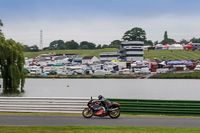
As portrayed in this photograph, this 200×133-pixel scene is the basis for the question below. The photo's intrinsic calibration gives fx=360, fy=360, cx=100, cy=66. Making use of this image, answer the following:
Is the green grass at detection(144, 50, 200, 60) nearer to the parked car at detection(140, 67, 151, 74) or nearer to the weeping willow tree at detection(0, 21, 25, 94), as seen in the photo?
the parked car at detection(140, 67, 151, 74)

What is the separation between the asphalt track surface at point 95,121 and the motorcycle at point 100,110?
24 cm

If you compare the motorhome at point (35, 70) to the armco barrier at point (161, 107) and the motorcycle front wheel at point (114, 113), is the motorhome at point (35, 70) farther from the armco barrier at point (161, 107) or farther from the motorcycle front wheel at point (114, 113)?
the motorcycle front wheel at point (114, 113)

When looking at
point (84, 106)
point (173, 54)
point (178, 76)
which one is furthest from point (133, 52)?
point (84, 106)

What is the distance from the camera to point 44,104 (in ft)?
67.9

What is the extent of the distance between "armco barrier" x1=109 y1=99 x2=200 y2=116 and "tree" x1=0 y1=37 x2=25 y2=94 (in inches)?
1203

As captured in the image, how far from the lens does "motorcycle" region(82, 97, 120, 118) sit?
18.9 metres

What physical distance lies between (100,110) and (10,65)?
106 ft

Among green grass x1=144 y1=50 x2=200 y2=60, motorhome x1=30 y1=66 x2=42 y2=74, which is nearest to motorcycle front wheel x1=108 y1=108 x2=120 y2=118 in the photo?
motorhome x1=30 y1=66 x2=42 y2=74

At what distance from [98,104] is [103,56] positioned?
150 metres

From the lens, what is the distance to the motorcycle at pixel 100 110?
18859 mm

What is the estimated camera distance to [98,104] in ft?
63.3

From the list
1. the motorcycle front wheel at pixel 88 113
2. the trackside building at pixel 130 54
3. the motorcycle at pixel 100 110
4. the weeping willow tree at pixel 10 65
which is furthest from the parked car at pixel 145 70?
the motorcycle front wheel at pixel 88 113

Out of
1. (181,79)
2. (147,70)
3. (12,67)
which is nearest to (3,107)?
(12,67)

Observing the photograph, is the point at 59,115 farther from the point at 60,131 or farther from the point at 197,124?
the point at 197,124
